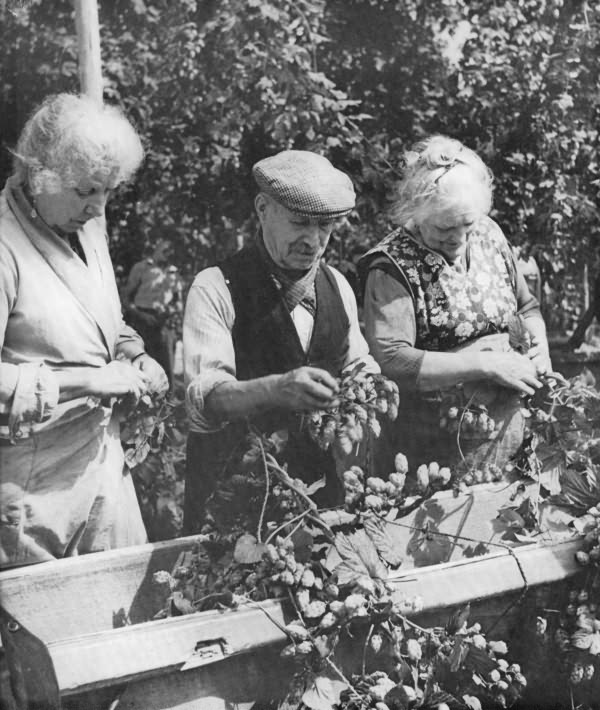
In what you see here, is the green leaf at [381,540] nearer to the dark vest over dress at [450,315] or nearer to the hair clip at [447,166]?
the dark vest over dress at [450,315]

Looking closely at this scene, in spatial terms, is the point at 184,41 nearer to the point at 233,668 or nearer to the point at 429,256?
the point at 429,256

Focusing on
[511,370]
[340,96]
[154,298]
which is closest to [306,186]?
[511,370]

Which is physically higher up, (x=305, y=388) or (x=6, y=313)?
(x=6, y=313)

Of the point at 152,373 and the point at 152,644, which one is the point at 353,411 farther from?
the point at 152,644

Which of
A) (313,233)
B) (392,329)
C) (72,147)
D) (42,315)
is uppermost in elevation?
(72,147)

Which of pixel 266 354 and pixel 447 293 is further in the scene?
pixel 447 293

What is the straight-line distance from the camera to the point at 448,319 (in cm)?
300

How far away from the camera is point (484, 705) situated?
8.34ft

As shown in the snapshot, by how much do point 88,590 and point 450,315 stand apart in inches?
49.5

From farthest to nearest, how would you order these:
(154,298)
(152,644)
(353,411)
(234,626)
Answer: (154,298)
(353,411)
(234,626)
(152,644)

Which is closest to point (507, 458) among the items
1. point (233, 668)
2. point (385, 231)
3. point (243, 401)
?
point (243, 401)

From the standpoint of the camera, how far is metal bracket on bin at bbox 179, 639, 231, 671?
2.03 m

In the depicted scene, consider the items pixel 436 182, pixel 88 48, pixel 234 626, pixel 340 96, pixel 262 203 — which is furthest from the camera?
pixel 340 96

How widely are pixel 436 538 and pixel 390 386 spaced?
550 millimetres
